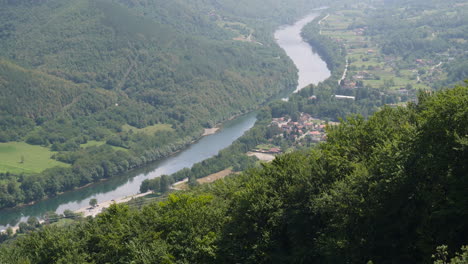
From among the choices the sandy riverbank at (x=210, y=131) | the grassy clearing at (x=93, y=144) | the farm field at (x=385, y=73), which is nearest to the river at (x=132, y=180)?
the sandy riverbank at (x=210, y=131)

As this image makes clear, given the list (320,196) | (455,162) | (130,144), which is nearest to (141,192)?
(130,144)

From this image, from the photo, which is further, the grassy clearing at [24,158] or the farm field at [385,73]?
the farm field at [385,73]

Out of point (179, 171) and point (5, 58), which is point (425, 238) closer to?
point (179, 171)

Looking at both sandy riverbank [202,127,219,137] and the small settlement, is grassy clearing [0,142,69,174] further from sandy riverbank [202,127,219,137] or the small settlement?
the small settlement

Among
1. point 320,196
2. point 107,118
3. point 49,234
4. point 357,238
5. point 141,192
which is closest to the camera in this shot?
point 357,238

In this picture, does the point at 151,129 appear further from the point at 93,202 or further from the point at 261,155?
the point at 93,202

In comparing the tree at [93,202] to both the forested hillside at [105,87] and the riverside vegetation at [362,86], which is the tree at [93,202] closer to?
the riverside vegetation at [362,86]
